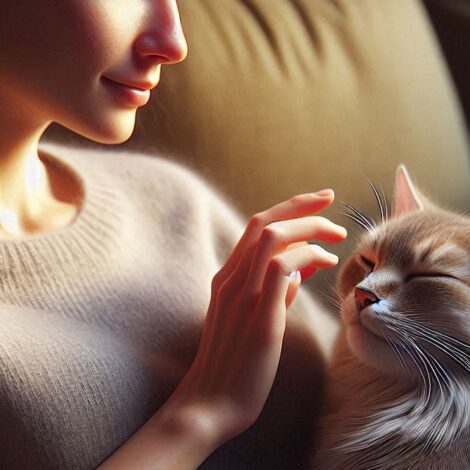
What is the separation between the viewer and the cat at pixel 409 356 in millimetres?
508

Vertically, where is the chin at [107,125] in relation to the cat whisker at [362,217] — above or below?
above

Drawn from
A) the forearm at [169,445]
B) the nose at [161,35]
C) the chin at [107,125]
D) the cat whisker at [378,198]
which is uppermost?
the nose at [161,35]

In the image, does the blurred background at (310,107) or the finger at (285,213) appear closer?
the finger at (285,213)

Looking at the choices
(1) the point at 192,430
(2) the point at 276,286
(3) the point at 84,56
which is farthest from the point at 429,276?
(3) the point at 84,56

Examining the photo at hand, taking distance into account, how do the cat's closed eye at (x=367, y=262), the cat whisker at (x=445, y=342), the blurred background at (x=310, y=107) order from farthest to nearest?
1. the blurred background at (x=310, y=107)
2. the cat's closed eye at (x=367, y=262)
3. the cat whisker at (x=445, y=342)

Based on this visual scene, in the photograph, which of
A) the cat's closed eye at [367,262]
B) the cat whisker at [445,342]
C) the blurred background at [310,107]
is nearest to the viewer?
the cat whisker at [445,342]

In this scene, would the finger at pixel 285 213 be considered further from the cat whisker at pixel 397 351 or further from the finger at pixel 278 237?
the cat whisker at pixel 397 351

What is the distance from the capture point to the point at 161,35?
58cm

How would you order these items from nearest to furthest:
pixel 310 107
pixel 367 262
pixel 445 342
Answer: pixel 445 342, pixel 367 262, pixel 310 107

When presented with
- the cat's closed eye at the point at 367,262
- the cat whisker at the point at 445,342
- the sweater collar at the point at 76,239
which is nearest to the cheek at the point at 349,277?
the cat's closed eye at the point at 367,262

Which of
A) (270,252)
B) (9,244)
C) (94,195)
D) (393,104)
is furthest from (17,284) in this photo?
(393,104)

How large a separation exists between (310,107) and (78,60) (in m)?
0.32

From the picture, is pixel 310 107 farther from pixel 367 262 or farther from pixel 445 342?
pixel 445 342

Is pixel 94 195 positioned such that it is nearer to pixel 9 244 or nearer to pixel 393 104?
pixel 9 244
